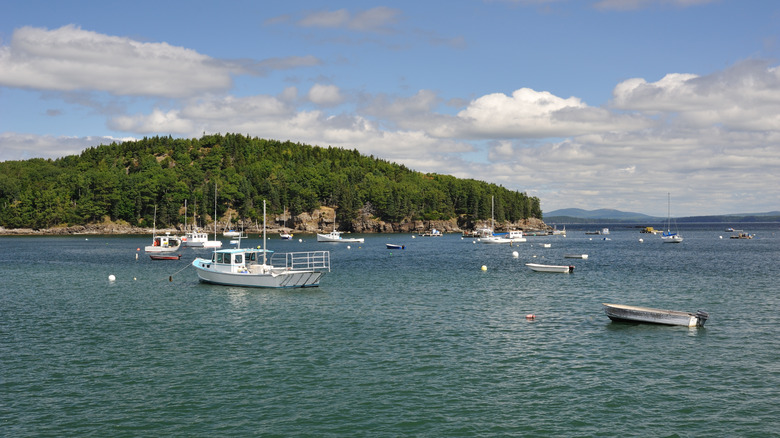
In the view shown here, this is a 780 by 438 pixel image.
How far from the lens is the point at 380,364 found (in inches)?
1232

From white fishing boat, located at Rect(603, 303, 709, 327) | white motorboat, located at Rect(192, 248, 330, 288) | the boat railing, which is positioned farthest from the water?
the boat railing

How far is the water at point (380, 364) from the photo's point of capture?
2306 cm

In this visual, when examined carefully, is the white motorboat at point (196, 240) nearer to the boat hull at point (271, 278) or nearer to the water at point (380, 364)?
the water at point (380, 364)

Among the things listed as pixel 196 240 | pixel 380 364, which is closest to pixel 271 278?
pixel 380 364

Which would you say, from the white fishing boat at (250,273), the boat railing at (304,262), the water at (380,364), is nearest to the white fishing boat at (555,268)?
the water at (380,364)

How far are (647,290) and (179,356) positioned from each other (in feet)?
166

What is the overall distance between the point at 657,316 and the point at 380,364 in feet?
76.1

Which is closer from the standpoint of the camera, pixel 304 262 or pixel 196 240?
pixel 304 262

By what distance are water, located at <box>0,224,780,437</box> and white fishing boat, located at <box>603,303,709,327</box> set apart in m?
0.79

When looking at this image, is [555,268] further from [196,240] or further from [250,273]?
[196,240]

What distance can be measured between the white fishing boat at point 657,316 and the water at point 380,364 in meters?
0.79

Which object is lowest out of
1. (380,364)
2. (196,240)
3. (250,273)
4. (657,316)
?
(380,364)

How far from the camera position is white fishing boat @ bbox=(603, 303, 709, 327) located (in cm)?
4091

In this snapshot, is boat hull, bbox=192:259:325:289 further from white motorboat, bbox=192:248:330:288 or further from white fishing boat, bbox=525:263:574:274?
white fishing boat, bbox=525:263:574:274
